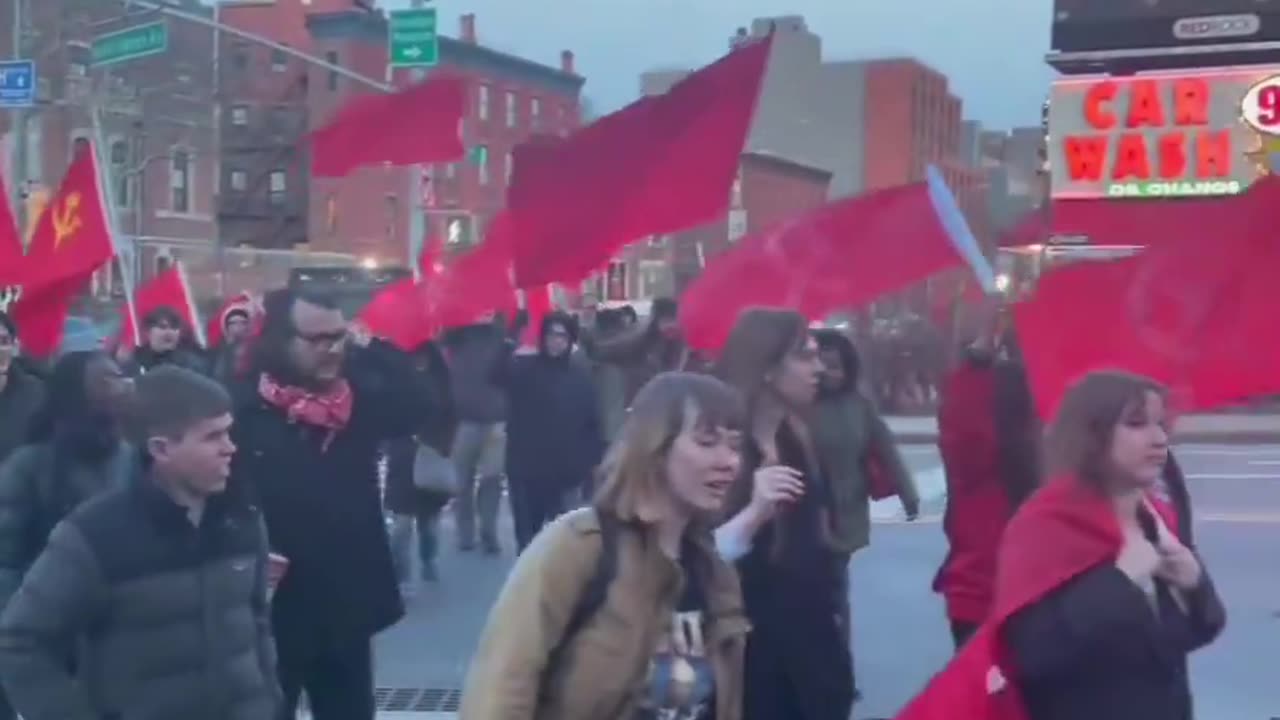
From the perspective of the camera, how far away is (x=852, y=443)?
6.96 m

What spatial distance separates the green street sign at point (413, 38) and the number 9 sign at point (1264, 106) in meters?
10.8

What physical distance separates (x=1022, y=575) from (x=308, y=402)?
2.31 m

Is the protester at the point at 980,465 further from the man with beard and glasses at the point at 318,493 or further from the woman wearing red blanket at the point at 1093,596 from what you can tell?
the woman wearing red blanket at the point at 1093,596

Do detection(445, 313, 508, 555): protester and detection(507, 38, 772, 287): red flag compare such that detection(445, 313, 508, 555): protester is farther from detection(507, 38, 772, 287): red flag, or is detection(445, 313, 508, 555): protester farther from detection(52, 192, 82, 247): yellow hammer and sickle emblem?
detection(507, 38, 772, 287): red flag

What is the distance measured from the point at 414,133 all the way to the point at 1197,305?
449cm

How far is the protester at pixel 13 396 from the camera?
20.6 feet

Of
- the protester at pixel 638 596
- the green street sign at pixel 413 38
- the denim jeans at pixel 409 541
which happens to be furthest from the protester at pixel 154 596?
the green street sign at pixel 413 38

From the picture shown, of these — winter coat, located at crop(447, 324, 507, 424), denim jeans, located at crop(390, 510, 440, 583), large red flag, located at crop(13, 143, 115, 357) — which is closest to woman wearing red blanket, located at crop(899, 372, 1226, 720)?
large red flag, located at crop(13, 143, 115, 357)

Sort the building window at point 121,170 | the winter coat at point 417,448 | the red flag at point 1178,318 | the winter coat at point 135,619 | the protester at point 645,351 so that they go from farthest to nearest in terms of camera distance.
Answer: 1. the building window at point 121,170
2. the protester at point 645,351
3. the winter coat at point 417,448
4. the red flag at point 1178,318
5. the winter coat at point 135,619

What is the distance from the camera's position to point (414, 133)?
26.3 feet

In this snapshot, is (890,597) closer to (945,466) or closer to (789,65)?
(945,466)

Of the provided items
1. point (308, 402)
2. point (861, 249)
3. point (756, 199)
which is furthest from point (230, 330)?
point (756, 199)

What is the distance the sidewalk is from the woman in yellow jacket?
60.1ft

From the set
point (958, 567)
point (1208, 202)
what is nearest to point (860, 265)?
point (958, 567)
